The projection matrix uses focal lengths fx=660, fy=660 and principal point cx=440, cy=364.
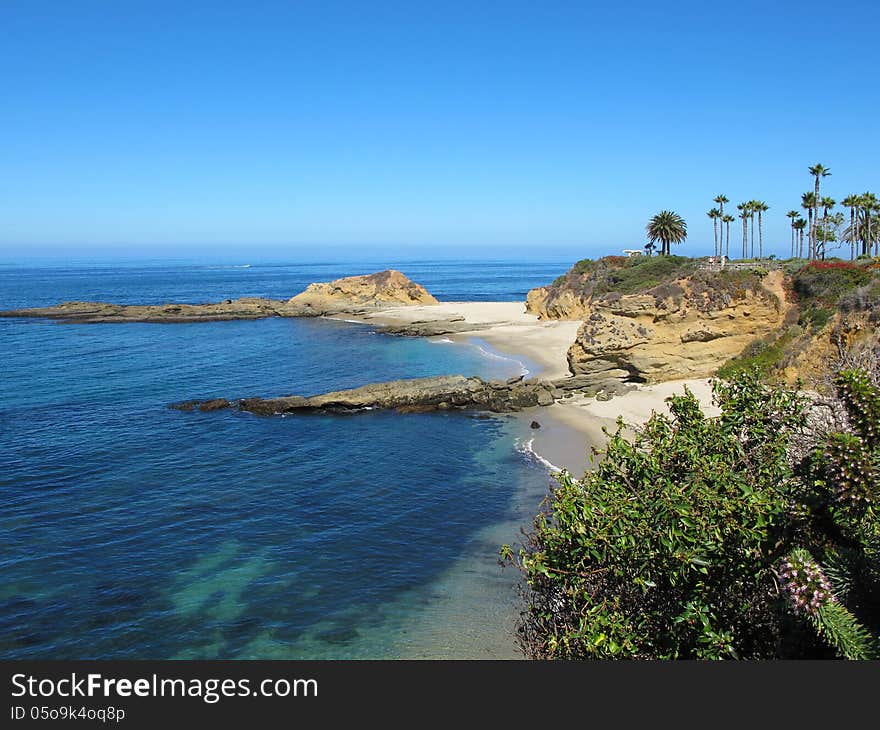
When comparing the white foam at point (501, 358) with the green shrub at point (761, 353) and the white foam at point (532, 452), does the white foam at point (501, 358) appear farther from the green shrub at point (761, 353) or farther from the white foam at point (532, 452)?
the white foam at point (532, 452)

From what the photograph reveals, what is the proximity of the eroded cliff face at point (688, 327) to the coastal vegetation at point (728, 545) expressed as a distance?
2777 centimetres

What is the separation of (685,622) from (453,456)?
65.8 feet

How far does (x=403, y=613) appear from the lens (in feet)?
55.7

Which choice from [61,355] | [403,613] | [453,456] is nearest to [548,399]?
[453,456]

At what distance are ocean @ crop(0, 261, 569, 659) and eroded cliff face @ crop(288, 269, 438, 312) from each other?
148 ft

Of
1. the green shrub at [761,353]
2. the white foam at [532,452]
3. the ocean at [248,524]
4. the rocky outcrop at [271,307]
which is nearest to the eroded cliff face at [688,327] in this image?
the green shrub at [761,353]

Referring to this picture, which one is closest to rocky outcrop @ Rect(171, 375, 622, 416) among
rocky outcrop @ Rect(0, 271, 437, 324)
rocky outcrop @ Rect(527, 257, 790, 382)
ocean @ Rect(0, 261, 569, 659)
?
ocean @ Rect(0, 261, 569, 659)

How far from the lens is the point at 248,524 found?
874 inches

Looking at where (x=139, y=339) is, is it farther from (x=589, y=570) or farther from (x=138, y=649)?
(x=589, y=570)

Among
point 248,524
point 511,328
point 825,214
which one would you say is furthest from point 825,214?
point 248,524

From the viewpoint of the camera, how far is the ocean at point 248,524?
16062 millimetres

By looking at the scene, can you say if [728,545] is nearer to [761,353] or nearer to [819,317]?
[819,317]

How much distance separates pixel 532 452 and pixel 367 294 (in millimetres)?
65020

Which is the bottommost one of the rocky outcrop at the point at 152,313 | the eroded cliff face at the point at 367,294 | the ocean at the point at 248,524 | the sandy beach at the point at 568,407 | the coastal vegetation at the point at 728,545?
the ocean at the point at 248,524
